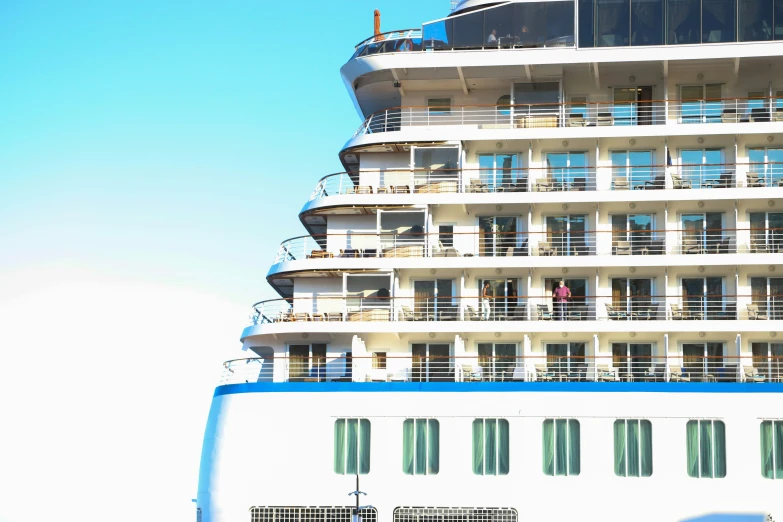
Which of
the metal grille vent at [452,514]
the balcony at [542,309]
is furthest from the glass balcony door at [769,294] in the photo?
the metal grille vent at [452,514]

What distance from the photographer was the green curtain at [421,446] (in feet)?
119

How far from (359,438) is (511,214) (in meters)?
9.18

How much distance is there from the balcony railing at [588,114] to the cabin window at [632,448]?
10.4 metres

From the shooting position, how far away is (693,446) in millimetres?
35719

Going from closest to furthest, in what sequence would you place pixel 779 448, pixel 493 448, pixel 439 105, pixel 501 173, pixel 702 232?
pixel 779 448
pixel 493 448
pixel 702 232
pixel 501 173
pixel 439 105

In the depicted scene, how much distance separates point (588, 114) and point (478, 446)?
1215cm

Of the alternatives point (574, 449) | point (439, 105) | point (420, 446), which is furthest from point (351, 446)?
point (439, 105)

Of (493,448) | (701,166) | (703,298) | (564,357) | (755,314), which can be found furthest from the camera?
(701,166)

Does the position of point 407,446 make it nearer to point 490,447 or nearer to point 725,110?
point 490,447

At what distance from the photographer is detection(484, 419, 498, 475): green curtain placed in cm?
3603

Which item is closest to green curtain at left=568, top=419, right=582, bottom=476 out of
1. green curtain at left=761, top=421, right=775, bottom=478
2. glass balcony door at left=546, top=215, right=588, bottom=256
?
green curtain at left=761, top=421, right=775, bottom=478

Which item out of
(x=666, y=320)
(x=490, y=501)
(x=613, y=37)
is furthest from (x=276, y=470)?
(x=613, y=37)

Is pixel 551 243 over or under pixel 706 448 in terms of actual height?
over

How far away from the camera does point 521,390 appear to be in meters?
36.3
